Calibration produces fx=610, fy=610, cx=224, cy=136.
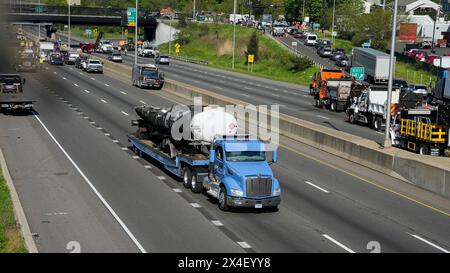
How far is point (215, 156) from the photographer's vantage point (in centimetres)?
2311

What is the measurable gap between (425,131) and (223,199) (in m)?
15.2

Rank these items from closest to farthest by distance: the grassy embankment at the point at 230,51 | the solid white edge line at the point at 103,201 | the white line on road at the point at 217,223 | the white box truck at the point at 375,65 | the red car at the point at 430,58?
the solid white edge line at the point at 103,201 < the white line on road at the point at 217,223 < the white box truck at the point at 375,65 < the red car at the point at 430,58 < the grassy embankment at the point at 230,51

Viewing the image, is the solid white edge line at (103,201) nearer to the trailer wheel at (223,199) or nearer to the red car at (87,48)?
the trailer wheel at (223,199)

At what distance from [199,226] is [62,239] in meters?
4.37

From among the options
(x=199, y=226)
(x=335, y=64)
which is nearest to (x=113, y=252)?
(x=199, y=226)

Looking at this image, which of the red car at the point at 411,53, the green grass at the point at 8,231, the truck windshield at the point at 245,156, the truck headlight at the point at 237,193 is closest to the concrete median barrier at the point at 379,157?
the truck windshield at the point at 245,156

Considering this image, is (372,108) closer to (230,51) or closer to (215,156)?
(215,156)

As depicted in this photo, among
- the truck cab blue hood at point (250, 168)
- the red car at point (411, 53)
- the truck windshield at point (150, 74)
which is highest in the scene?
the red car at point (411, 53)

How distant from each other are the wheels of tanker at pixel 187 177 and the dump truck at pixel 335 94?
30.5m

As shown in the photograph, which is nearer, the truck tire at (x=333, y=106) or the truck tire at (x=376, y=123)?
the truck tire at (x=376, y=123)

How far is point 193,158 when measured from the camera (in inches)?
973

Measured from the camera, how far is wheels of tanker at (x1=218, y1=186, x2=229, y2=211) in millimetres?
21416

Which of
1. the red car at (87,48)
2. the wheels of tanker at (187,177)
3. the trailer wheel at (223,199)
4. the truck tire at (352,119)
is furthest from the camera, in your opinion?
the red car at (87,48)

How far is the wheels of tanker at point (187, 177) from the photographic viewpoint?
81.3ft
